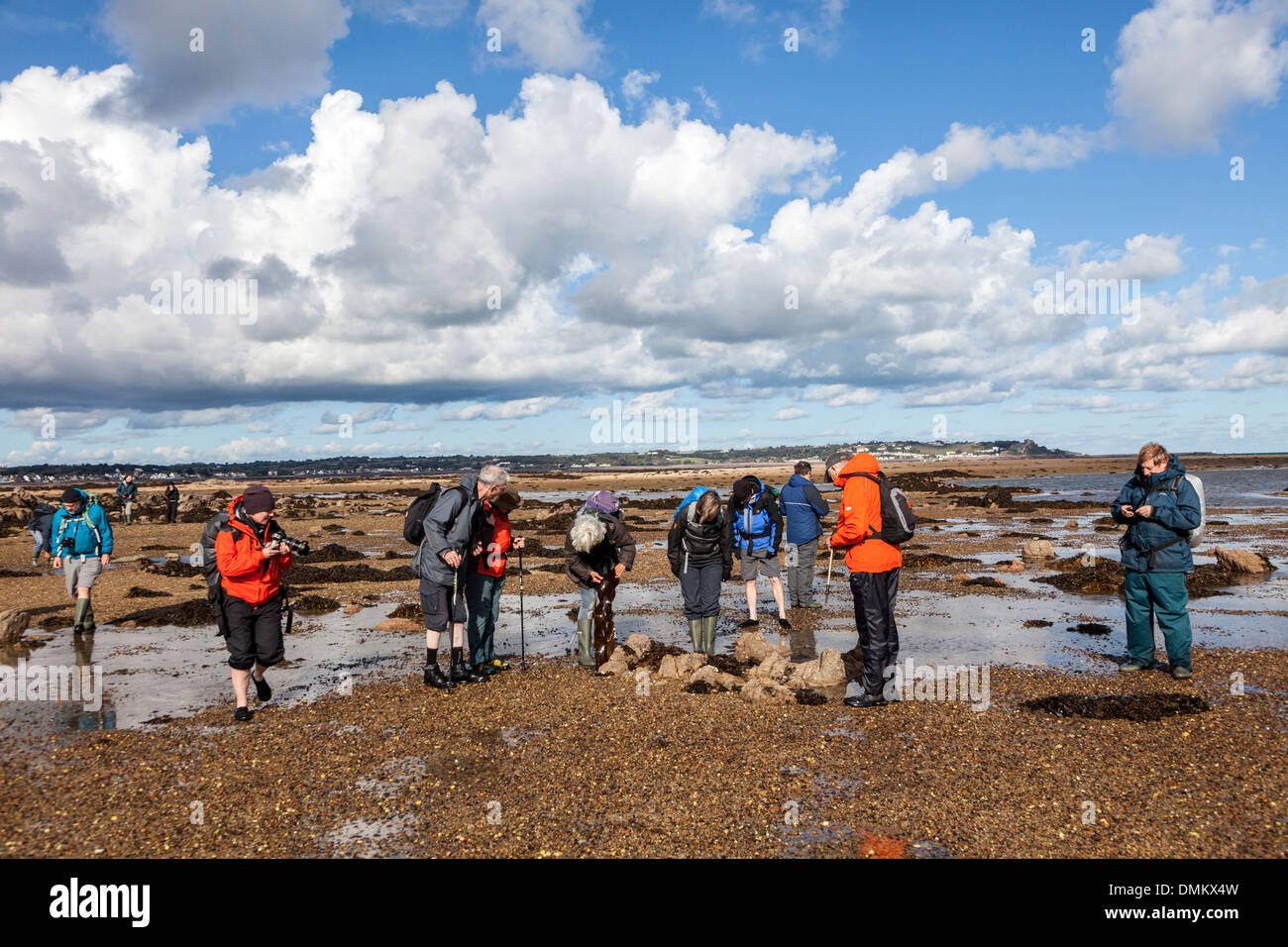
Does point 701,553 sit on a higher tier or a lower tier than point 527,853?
higher

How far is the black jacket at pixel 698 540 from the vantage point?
10.5 meters

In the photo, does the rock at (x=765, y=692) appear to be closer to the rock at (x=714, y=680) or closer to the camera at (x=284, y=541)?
the rock at (x=714, y=680)

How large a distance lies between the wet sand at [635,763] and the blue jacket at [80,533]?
5.48 ft

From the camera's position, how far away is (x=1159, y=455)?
9.48 m

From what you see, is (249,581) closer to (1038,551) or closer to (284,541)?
(284,541)

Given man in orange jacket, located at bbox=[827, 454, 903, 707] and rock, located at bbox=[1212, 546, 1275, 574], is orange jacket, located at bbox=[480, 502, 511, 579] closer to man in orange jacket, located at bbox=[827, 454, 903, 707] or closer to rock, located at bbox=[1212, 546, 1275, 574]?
man in orange jacket, located at bbox=[827, 454, 903, 707]

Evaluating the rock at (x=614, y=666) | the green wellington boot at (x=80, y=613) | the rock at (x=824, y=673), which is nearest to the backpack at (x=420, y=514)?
the rock at (x=614, y=666)

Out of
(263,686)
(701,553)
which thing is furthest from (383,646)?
(701,553)

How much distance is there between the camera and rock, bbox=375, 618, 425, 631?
14.0 m

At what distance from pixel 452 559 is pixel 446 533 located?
1.46 ft

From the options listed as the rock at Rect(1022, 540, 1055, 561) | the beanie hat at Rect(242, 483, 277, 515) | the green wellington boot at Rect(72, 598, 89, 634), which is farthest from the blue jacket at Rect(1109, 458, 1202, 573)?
the green wellington boot at Rect(72, 598, 89, 634)
